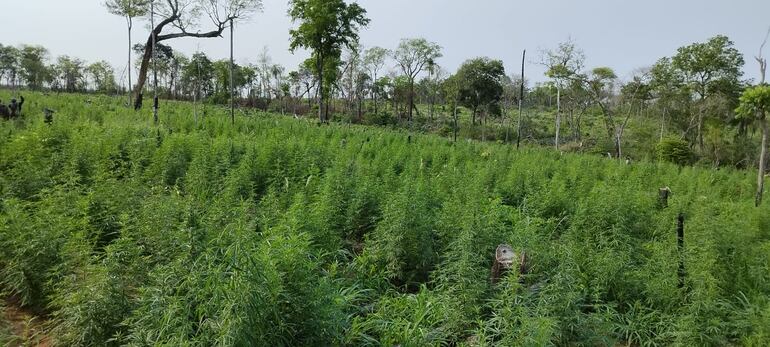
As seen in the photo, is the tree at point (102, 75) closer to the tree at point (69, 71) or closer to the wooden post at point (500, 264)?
the tree at point (69, 71)

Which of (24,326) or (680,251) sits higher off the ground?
(680,251)

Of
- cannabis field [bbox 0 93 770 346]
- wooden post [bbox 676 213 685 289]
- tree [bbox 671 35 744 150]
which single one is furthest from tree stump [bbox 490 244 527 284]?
tree [bbox 671 35 744 150]

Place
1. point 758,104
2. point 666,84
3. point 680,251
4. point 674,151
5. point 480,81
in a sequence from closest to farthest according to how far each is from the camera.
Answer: point 680,251
point 758,104
point 674,151
point 666,84
point 480,81

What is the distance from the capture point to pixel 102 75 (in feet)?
193

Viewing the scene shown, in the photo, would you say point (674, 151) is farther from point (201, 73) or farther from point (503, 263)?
point (201, 73)

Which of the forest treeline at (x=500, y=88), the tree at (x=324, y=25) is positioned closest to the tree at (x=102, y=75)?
the forest treeline at (x=500, y=88)

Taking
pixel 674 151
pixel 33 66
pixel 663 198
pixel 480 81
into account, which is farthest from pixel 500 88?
pixel 33 66

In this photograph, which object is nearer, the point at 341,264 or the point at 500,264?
the point at 500,264

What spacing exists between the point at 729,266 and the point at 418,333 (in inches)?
174

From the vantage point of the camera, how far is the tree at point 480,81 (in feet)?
129

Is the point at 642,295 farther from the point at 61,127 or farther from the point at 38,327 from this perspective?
the point at 61,127

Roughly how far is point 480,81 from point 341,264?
1446 inches

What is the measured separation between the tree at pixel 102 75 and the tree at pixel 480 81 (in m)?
43.0

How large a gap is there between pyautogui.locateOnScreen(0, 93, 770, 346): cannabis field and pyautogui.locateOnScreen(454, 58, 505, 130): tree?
32306 mm
